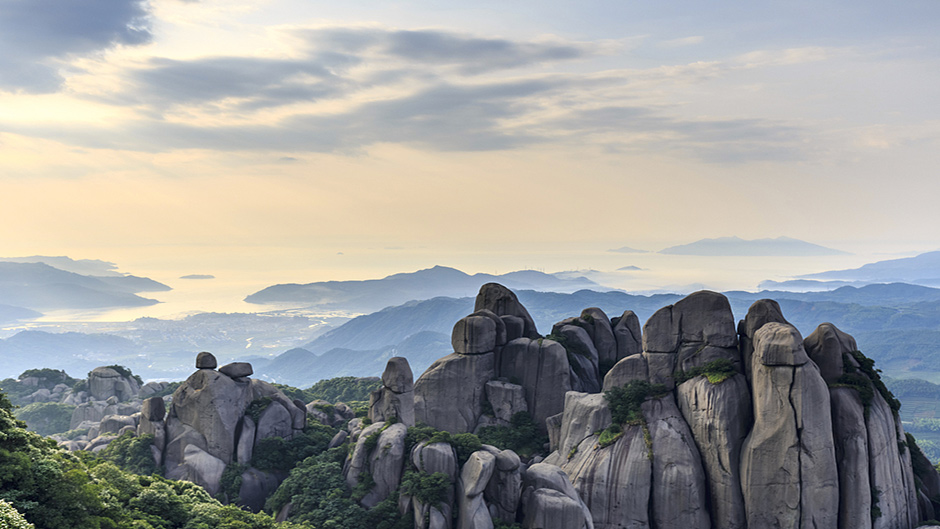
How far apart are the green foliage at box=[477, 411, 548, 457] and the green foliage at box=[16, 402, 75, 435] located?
239ft

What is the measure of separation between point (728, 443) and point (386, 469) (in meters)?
20.9

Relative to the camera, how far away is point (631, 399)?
40.5 meters

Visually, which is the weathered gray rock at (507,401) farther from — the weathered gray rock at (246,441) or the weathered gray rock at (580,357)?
the weathered gray rock at (246,441)

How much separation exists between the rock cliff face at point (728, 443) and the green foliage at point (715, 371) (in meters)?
0.08

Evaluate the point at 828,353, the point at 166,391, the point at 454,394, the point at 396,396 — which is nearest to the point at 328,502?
the point at 396,396

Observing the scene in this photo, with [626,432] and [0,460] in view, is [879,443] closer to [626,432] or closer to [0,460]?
[626,432]

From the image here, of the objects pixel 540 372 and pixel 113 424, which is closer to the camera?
pixel 540 372

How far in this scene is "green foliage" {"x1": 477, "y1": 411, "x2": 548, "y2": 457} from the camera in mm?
48812

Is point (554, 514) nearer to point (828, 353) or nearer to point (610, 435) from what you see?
point (610, 435)

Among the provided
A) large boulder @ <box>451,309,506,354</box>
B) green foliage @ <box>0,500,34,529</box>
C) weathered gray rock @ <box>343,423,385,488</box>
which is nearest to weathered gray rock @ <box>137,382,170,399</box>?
large boulder @ <box>451,309,506,354</box>

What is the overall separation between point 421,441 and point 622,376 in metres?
14.3

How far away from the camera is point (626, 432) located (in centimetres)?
3953

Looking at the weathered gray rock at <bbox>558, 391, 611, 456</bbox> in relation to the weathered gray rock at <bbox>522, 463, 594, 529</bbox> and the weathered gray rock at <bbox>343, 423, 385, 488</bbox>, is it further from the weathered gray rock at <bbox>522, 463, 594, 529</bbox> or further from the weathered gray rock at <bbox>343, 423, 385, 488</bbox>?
the weathered gray rock at <bbox>343, 423, 385, 488</bbox>

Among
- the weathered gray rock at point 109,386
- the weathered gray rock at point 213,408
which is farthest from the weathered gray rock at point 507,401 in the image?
the weathered gray rock at point 109,386
